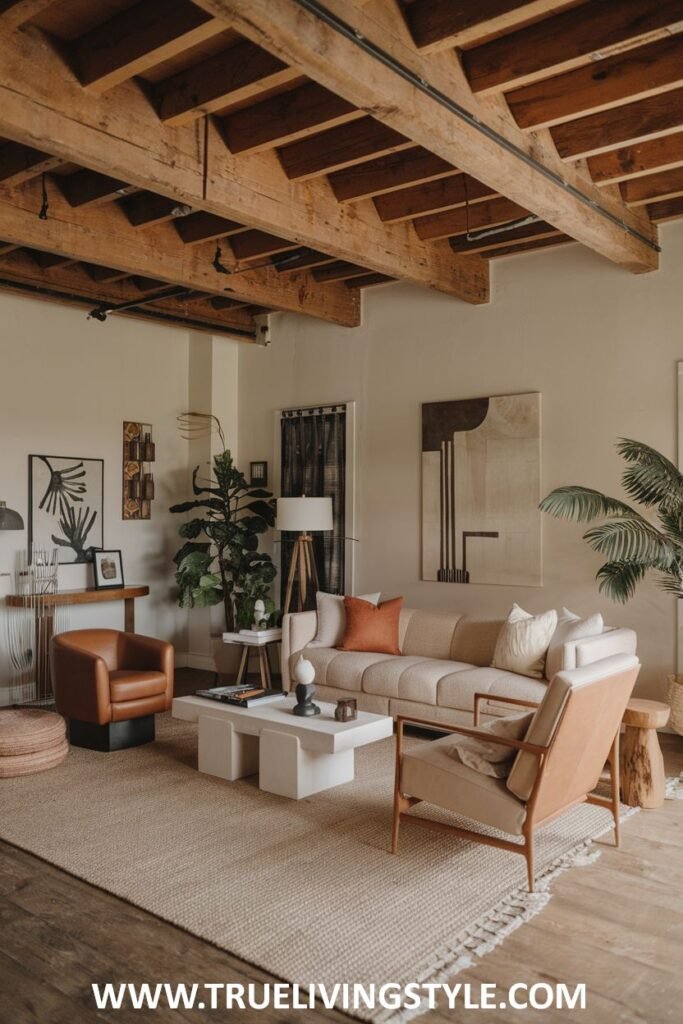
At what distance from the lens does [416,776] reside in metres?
3.47

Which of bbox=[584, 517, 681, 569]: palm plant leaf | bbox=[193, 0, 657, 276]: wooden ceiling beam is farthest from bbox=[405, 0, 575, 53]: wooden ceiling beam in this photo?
bbox=[584, 517, 681, 569]: palm plant leaf

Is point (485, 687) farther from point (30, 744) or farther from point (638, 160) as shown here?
point (638, 160)

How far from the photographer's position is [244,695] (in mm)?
4715

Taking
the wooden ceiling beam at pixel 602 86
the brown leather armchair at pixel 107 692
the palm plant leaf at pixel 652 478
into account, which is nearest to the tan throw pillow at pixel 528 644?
the palm plant leaf at pixel 652 478

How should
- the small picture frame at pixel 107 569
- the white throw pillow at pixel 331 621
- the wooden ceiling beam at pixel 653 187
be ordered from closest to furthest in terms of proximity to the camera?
the wooden ceiling beam at pixel 653 187, the white throw pillow at pixel 331 621, the small picture frame at pixel 107 569

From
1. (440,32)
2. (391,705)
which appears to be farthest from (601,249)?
(391,705)

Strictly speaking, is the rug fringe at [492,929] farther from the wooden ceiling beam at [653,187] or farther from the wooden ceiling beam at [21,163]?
the wooden ceiling beam at [21,163]

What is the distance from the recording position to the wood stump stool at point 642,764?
407 cm

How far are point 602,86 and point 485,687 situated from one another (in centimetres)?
319

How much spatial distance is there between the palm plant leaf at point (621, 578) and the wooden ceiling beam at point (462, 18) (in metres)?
2.95

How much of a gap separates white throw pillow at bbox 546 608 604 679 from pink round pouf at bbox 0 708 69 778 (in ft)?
9.31

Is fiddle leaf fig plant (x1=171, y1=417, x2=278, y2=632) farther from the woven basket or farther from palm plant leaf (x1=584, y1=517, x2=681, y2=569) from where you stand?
the woven basket

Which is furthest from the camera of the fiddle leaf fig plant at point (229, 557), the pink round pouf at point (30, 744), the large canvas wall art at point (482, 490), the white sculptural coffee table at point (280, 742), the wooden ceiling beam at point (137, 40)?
the fiddle leaf fig plant at point (229, 557)

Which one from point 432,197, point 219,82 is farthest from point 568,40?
point 432,197
